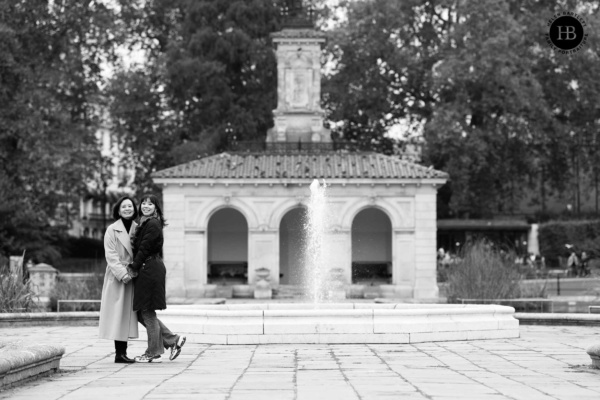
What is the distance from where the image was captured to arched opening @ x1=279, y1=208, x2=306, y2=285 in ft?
150

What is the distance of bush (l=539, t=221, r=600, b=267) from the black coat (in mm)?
46539

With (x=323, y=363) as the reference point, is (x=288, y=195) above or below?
above

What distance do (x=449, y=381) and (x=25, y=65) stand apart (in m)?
39.3

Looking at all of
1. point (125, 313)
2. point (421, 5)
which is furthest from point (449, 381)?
point (421, 5)

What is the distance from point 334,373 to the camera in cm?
1294

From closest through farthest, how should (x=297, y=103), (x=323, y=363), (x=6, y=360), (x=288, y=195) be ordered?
(x=6, y=360) < (x=323, y=363) < (x=288, y=195) < (x=297, y=103)

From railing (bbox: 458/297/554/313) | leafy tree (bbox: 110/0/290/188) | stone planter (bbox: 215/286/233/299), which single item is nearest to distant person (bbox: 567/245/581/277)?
leafy tree (bbox: 110/0/290/188)

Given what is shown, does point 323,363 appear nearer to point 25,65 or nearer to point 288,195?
point 288,195

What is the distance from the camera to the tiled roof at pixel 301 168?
4188 cm

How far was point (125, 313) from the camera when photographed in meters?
14.5

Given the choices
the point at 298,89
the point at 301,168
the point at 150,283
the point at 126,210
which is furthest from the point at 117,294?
the point at 298,89

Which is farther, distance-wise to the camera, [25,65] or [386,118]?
[386,118]

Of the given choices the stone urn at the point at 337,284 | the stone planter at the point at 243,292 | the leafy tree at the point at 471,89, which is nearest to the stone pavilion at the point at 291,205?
the stone planter at the point at 243,292

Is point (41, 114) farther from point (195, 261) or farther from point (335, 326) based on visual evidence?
point (335, 326)
